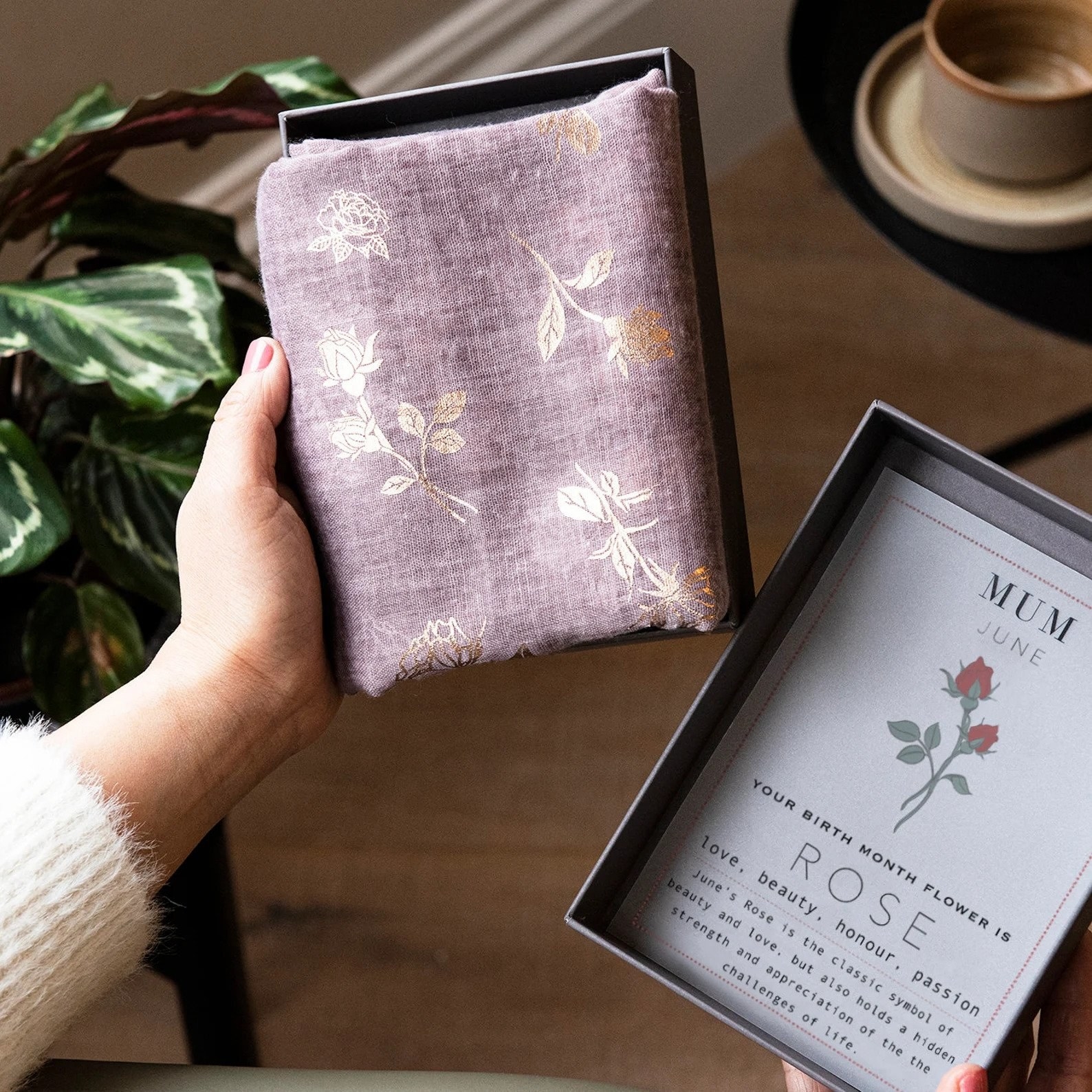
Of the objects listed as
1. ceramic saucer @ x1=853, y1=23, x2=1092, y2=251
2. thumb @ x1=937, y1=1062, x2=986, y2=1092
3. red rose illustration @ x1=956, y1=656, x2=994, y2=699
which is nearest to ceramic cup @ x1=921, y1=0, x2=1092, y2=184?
ceramic saucer @ x1=853, y1=23, x2=1092, y2=251

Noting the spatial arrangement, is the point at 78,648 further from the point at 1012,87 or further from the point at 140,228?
the point at 1012,87

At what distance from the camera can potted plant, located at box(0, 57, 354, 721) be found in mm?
712

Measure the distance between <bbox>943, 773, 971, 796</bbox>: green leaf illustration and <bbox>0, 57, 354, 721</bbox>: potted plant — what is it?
464 millimetres

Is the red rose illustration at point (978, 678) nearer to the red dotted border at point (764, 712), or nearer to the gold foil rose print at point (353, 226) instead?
the red dotted border at point (764, 712)

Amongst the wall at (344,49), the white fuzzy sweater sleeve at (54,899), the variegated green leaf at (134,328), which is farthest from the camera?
the wall at (344,49)

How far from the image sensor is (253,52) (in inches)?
47.8

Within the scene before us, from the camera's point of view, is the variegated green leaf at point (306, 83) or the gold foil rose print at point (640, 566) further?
→ the variegated green leaf at point (306, 83)

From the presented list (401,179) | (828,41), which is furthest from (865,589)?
(828,41)

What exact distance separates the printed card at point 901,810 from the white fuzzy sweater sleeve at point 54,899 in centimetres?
30

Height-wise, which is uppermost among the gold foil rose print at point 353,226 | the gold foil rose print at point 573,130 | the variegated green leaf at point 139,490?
the gold foil rose print at point 573,130

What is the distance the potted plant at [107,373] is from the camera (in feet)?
2.34

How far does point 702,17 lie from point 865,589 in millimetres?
1003

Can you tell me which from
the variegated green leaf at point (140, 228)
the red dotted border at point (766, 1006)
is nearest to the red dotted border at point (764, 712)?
the red dotted border at point (766, 1006)

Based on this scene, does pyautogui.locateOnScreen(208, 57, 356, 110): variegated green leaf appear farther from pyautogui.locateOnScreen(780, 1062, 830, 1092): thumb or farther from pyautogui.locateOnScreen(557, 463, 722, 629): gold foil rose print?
pyautogui.locateOnScreen(780, 1062, 830, 1092): thumb
